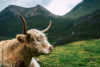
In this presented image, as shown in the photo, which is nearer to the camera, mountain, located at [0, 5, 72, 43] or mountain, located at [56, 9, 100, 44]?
mountain, located at [56, 9, 100, 44]

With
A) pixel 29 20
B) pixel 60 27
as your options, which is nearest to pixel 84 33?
pixel 60 27

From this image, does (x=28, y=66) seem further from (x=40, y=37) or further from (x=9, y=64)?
→ (x=40, y=37)

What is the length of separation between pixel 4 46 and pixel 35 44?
1230mm

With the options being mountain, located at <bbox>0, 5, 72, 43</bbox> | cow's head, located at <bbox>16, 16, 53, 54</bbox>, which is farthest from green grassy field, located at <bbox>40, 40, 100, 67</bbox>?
mountain, located at <bbox>0, 5, 72, 43</bbox>

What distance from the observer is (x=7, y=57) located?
6258 millimetres

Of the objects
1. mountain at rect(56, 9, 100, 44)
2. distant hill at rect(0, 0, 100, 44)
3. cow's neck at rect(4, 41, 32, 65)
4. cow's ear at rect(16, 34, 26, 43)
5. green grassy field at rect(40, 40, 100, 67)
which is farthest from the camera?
distant hill at rect(0, 0, 100, 44)

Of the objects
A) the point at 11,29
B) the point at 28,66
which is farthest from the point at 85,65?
the point at 11,29

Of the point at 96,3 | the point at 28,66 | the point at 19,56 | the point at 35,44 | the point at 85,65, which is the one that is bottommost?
the point at 85,65

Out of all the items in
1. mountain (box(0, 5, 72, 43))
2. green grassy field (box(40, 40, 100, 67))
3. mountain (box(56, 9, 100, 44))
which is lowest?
green grassy field (box(40, 40, 100, 67))

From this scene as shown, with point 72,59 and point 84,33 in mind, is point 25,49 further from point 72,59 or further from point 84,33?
point 84,33

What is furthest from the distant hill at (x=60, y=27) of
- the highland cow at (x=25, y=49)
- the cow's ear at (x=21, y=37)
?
the cow's ear at (x=21, y=37)

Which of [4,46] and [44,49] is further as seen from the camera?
[4,46]

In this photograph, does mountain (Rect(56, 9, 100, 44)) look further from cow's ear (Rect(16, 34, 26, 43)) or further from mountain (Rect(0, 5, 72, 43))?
cow's ear (Rect(16, 34, 26, 43))

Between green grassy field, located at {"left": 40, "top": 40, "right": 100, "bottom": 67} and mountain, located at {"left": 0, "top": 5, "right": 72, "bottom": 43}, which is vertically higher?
mountain, located at {"left": 0, "top": 5, "right": 72, "bottom": 43}
